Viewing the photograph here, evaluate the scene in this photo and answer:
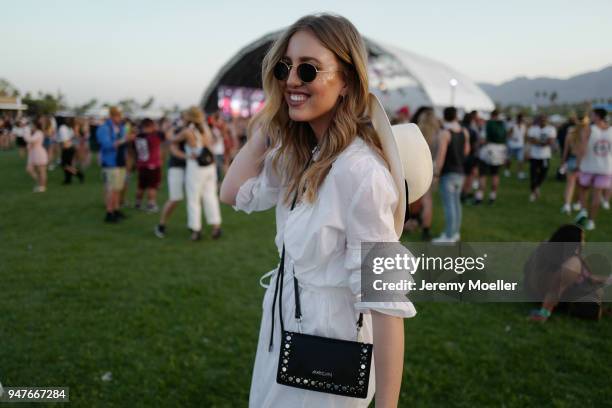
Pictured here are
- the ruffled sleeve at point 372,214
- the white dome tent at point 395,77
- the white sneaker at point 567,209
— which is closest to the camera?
the ruffled sleeve at point 372,214

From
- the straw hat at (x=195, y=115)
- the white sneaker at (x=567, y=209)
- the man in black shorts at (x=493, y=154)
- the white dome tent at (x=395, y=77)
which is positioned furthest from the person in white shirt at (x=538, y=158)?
the white dome tent at (x=395, y=77)

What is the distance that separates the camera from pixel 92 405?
309 centimetres

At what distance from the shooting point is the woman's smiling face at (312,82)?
4.45 ft

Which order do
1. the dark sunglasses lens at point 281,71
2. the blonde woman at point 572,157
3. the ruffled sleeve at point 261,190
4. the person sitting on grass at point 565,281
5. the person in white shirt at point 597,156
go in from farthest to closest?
1. the blonde woman at point 572,157
2. the person in white shirt at point 597,156
3. the person sitting on grass at point 565,281
4. the ruffled sleeve at point 261,190
5. the dark sunglasses lens at point 281,71

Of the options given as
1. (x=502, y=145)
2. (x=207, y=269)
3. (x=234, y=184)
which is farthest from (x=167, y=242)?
(x=502, y=145)

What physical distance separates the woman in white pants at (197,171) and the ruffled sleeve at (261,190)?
17.3 feet

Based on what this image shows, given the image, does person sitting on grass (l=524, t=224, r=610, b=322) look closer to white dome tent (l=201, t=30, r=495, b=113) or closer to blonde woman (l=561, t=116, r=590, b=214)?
blonde woman (l=561, t=116, r=590, b=214)

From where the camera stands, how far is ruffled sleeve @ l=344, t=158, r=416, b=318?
3.93ft

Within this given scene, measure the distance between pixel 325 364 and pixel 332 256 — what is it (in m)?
0.31

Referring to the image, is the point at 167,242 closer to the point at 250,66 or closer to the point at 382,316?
the point at 382,316

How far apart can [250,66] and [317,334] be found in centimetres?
3420

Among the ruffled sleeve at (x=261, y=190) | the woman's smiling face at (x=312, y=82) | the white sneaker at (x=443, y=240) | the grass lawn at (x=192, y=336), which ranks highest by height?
the woman's smiling face at (x=312, y=82)

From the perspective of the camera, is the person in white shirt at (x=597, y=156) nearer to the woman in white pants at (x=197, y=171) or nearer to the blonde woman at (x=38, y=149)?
the woman in white pants at (x=197, y=171)

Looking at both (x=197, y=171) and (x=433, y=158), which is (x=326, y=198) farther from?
(x=197, y=171)
